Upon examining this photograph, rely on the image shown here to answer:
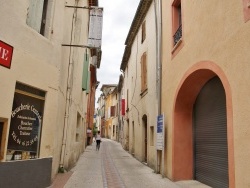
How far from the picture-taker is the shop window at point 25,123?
5.84m

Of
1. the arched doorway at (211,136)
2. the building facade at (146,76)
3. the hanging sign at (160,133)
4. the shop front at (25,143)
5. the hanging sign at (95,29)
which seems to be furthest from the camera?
the building facade at (146,76)

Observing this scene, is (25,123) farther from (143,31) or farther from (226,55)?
(143,31)

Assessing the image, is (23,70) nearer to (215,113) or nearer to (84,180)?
(84,180)

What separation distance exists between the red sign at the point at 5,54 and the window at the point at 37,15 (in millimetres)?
1115

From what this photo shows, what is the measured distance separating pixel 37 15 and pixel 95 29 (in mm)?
2553

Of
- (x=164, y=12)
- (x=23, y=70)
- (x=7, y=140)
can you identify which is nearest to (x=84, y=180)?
(x=7, y=140)

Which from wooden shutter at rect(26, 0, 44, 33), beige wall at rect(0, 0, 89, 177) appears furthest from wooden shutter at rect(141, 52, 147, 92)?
wooden shutter at rect(26, 0, 44, 33)

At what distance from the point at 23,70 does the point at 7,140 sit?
1.50 meters

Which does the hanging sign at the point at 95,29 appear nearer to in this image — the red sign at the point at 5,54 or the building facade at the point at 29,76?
the building facade at the point at 29,76

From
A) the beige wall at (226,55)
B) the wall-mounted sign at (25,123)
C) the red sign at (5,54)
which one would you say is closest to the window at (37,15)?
the red sign at (5,54)

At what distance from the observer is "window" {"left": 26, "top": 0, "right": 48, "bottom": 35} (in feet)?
20.9

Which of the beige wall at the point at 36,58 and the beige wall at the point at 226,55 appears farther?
the beige wall at the point at 36,58

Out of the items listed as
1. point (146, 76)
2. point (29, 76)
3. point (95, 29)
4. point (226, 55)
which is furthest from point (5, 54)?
point (146, 76)

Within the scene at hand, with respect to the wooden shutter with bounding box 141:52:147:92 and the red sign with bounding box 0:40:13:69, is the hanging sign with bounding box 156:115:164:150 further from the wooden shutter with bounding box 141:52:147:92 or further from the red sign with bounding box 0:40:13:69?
the red sign with bounding box 0:40:13:69
